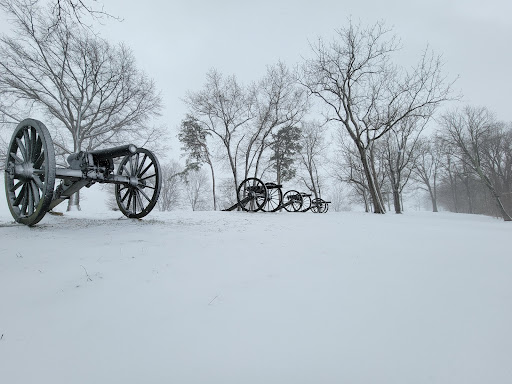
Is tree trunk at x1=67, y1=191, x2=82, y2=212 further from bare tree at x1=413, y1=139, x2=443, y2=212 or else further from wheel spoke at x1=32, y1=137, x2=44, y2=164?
bare tree at x1=413, y1=139, x2=443, y2=212

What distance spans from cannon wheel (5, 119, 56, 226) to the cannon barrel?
0.77 meters

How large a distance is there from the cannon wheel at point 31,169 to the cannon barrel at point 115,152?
2.53 feet

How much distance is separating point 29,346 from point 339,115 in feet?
48.9

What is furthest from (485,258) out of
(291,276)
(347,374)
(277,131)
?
(277,131)

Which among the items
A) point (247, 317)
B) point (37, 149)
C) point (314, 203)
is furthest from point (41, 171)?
point (314, 203)

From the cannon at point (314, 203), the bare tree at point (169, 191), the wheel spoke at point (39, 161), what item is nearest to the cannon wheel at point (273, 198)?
the cannon at point (314, 203)

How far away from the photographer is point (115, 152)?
13.8ft

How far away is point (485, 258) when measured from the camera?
2.70 m

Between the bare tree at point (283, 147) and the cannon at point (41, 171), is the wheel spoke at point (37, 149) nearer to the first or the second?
the cannon at point (41, 171)

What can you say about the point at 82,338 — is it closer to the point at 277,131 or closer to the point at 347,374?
the point at 347,374

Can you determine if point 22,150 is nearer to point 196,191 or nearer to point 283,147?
point 283,147

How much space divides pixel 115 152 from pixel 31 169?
50.0 inches

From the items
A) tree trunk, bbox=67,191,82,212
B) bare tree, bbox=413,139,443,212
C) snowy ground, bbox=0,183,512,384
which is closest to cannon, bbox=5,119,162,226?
snowy ground, bbox=0,183,512,384

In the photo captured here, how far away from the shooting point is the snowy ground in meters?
1.04
